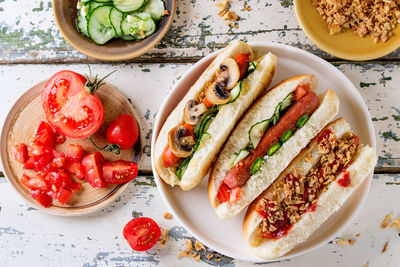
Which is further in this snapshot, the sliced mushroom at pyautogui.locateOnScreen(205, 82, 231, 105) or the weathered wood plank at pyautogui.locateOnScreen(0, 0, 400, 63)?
the weathered wood plank at pyautogui.locateOnScreen(0, 0, 400, 63)

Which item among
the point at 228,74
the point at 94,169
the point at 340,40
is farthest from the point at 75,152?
the point at 340,40

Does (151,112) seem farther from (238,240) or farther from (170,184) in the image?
(238,240)

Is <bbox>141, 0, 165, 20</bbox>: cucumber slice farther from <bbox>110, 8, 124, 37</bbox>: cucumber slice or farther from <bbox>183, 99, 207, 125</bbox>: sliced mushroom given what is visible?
<bbox>183, 99, 207, 125</bbox>: sliced mushroom

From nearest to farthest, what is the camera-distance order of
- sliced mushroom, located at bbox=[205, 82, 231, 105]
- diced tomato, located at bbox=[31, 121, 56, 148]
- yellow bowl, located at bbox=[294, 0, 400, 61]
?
sliced mushroom, located at bbox=[205, 82, 231, 105] → yellow bowl, located at bbox=[294, 0, 400, 61] → diced tomato, located at bbox=[31, 121, 56, 148]

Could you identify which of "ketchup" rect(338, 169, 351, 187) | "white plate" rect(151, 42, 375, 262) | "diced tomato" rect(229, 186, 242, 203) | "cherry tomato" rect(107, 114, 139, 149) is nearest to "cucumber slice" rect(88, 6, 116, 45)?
"cherry tomato" rect(107, 114, 139, 149)

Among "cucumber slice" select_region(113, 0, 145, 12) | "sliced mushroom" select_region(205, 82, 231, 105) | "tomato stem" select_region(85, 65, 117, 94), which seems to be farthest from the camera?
"cucumber slice" select_region(113, 0, 145, 12)

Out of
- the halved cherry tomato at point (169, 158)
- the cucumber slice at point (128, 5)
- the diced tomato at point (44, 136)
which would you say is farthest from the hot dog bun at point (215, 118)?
the diced tomato at point (44, 136)

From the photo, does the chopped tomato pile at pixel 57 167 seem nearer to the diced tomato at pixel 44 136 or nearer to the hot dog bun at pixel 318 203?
the diced tomato at pixel 44 136

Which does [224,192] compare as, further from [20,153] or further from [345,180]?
[20,153]
